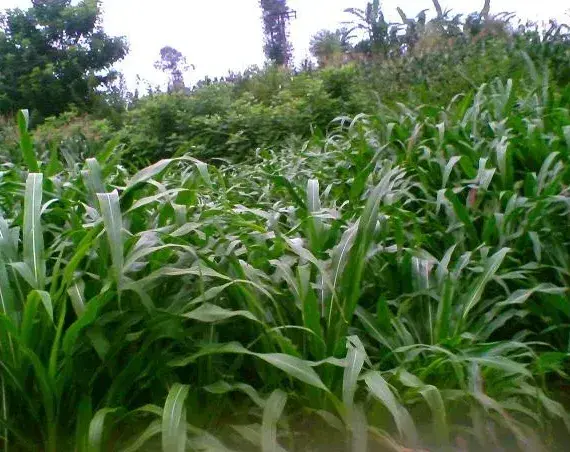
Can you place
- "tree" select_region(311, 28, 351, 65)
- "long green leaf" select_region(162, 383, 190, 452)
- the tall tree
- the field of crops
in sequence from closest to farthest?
1. "long green leaf" select_region(162, 383, 190, 452)
2. the field of crops
3. "tree" select_region(311, 28, 351, 65)
4. the tall tree

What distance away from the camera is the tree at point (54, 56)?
577 inches

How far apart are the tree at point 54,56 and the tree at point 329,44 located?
443 cm

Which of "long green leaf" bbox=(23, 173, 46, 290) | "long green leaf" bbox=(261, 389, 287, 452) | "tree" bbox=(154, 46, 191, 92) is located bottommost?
"long green leaf" bbox=(261, 389, 287, 452)

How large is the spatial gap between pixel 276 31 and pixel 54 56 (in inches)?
195

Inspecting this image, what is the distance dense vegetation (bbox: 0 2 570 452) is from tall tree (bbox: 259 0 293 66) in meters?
12.0

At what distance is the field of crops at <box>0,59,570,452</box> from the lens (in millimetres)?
2031

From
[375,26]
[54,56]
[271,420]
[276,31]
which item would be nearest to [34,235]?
[271,420]

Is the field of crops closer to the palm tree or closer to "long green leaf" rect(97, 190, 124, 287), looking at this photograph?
"long green leaf" rect(97, 190, 124, 287)

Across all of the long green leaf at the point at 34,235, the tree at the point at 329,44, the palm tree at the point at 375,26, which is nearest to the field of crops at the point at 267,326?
the long green leaf at the point at 34,235

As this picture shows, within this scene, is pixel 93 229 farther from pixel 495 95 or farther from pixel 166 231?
pixel 495 95

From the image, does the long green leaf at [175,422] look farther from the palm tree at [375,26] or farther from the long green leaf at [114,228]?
the palm tree at [375,26]

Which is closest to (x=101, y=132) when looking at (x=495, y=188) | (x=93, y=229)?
(x=495, y=188)

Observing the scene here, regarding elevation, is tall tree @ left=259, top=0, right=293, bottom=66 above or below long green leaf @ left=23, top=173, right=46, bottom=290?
above

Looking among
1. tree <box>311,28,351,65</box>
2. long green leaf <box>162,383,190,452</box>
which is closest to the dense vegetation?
long green leaf <box>162,383,190,452</box>
